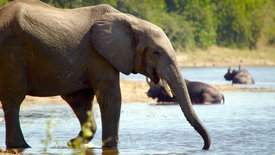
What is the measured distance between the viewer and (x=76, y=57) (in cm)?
861

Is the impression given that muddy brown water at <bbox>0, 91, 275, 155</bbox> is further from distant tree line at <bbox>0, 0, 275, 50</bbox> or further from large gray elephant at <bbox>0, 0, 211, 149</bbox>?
distant tree line at <bbox>0, 0, 275, 50</bbox>

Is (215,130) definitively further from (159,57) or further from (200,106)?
(200,106)

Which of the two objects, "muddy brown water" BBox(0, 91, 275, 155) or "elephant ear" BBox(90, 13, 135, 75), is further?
"muddy brown water" BBox(0, 91, 275, 155)

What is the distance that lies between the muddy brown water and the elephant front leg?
34 centimetres

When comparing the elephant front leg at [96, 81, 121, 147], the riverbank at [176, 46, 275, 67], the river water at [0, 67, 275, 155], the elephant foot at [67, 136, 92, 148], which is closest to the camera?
the elephant foot at [67, 136, 92, 148]

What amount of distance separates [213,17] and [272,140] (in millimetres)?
57117

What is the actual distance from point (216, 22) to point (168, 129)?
183 feet

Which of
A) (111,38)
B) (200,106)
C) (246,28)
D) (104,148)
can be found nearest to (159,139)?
(104,148)

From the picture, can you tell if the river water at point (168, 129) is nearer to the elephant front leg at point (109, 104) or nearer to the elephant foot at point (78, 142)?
the elephant foot at point (78, 142)

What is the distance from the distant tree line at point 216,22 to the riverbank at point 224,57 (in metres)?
1.28

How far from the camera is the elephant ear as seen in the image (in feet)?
28.1

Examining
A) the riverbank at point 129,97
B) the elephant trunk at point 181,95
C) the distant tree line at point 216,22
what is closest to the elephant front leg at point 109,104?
the elephant trunk at point 181,95

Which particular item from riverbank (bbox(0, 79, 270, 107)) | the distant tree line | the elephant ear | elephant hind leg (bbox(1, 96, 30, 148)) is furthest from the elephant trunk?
the distant tree line

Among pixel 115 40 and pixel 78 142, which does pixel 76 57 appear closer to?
pixel 115 40
